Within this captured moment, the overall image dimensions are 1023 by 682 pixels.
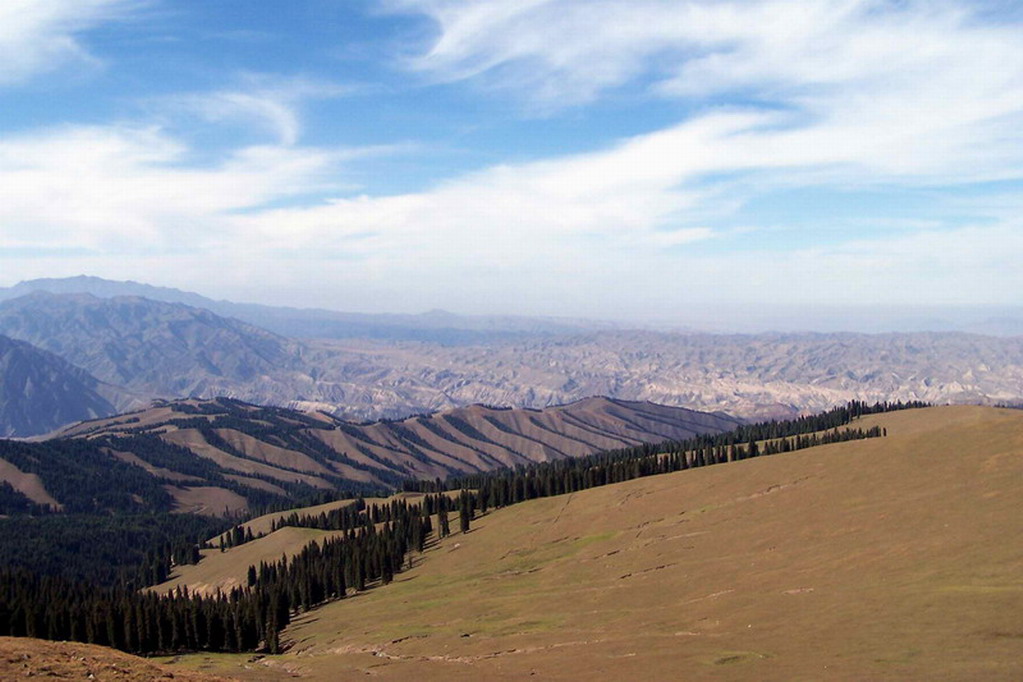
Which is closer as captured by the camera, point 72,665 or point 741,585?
point 72,665

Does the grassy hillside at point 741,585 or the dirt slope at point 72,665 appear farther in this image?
the grassy hillside at point 741,585

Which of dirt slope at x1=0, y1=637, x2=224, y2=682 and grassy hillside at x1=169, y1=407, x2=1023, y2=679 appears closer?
dirt slope at x1=0, y1=637, x2=224, y2=682

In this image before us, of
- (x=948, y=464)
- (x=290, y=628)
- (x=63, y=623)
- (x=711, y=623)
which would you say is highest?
(x=948, y=464)

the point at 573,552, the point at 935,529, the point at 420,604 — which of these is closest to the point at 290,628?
the point at 420,604

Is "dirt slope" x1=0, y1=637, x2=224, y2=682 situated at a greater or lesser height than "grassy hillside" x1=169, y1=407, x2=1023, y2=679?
greater

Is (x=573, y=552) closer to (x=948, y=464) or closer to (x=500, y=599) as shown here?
(x=500, y=599)

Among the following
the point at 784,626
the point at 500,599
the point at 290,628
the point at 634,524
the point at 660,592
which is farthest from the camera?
the point at 634,524

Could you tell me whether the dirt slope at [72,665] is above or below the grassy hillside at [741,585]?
above

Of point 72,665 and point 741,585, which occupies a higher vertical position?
point 72,665
